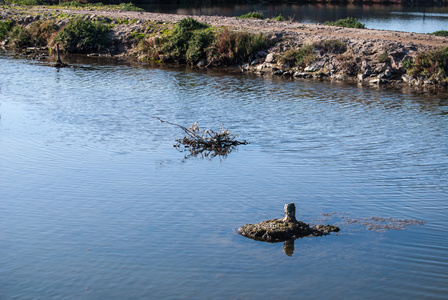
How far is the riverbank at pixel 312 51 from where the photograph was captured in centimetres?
2880

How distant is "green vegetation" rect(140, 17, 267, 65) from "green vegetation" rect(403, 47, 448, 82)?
377 inches

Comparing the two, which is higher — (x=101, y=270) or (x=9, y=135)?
(x=9, y=135)

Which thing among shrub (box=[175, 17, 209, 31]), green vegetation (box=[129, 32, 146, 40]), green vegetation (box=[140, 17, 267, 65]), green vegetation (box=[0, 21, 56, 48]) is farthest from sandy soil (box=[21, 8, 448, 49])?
green vegetation (box=[0, 21, 56, 48])

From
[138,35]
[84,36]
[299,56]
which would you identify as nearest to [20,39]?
[84,36]

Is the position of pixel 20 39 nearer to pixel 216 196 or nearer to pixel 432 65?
pixel 432 65

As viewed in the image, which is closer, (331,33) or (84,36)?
(331,33)

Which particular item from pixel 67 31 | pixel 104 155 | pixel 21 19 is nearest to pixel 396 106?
pixel 104 155

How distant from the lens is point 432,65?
27688mm

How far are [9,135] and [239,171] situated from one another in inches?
349

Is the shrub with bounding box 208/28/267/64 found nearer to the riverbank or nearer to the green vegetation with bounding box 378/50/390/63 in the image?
the riverbank

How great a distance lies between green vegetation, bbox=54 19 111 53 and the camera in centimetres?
3950

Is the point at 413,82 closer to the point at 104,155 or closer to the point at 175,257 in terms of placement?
the point at 104,155

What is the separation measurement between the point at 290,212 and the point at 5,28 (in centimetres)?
4121

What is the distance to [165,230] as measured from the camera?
11312 millimetres
